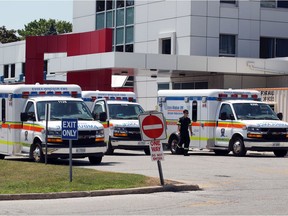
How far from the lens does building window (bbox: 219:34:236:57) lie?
5106 cm

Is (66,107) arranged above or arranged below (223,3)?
below

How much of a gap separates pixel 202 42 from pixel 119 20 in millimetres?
8360

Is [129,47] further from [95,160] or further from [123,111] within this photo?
[95,160]

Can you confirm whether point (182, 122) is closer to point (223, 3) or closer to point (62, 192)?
point (62, 192)

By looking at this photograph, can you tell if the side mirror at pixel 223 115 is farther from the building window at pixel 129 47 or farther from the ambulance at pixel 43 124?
the building window at pixel 129 47

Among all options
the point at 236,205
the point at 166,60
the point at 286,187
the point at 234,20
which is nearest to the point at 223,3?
the point at 234,20

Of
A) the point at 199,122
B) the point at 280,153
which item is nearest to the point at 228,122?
the point at 199,122

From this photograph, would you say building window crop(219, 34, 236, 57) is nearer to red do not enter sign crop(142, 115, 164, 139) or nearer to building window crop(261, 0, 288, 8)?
building window crop(261, 0, 288, 8)

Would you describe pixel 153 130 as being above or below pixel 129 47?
below

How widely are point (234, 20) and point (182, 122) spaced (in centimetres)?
2105

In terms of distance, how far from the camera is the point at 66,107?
25.7 m

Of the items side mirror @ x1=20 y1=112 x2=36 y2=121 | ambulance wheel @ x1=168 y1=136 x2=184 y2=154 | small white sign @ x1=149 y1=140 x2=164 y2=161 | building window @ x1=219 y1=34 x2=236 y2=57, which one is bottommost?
ambulance wheel @ x1=168 y1=136 x2=184 y2=154

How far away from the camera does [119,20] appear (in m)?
56.3

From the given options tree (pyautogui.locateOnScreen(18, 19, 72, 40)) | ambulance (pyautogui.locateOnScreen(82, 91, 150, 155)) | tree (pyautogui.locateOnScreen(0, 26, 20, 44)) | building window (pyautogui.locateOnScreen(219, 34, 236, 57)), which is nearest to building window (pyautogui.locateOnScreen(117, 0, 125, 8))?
building window (pyautogui.locateOnScreen(219, 34, 236, 57))
